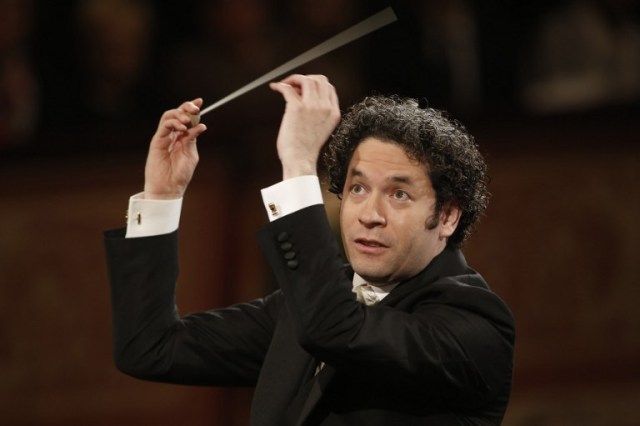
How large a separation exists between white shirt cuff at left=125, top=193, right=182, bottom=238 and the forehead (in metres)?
0.33

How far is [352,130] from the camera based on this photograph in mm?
1877

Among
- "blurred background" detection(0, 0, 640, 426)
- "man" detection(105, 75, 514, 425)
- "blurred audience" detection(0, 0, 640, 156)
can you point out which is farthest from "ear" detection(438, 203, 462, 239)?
→ "blurred audience" detection(0, 0, 640, 156)

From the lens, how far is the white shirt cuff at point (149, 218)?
185 centimetres

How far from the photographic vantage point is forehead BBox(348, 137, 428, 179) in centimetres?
175

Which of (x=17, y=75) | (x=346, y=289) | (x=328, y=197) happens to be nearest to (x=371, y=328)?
(x=346, y=289)

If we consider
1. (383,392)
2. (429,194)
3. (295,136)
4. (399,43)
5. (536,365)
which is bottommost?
(536,365)

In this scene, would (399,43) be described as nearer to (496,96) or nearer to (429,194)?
(496,96)

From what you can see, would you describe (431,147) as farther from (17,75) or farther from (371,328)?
(17,75)

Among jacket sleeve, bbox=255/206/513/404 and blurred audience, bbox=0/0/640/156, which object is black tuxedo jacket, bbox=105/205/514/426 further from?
blurred audience, bbox=0/0/640/156

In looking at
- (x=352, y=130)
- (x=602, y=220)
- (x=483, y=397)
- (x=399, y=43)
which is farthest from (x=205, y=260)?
(x=483, y=397)

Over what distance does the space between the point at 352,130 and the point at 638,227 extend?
140cm

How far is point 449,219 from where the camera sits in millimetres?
1838

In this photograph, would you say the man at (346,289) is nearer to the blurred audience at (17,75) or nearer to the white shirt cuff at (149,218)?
the white shirt cuff at (149,218)

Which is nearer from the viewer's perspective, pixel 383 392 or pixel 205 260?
pixel 383 392
